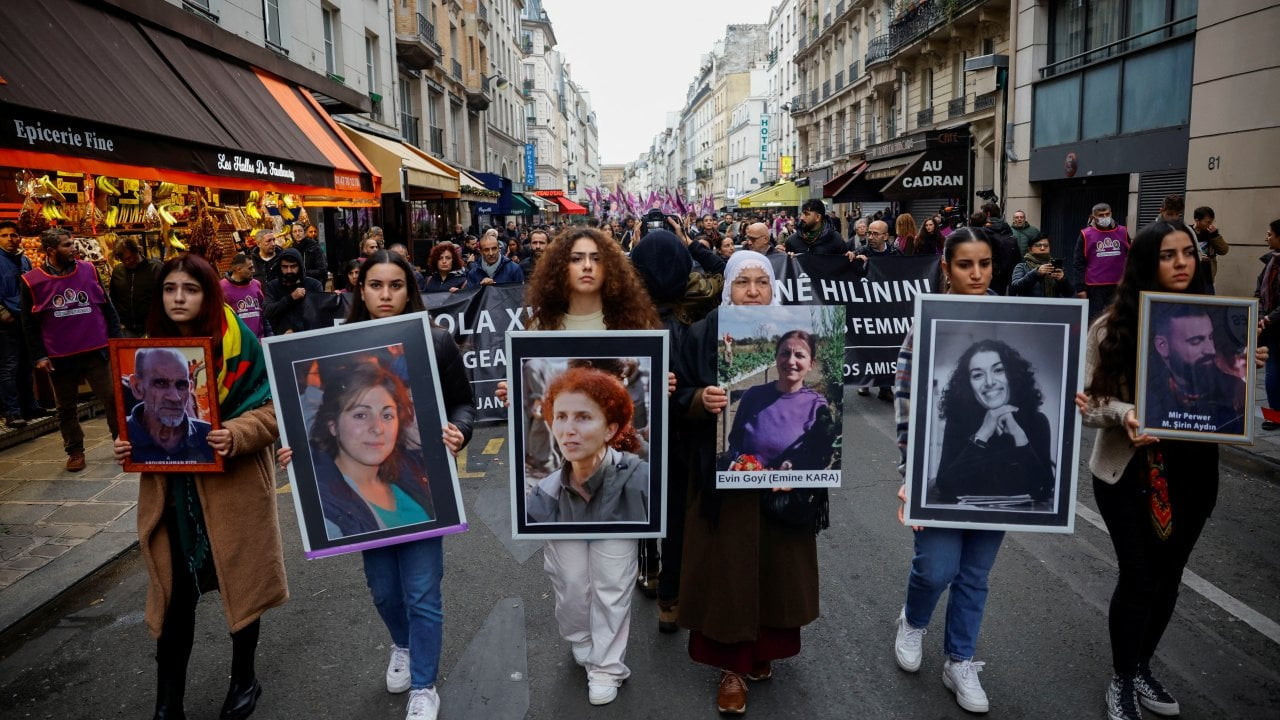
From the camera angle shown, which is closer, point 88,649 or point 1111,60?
point 88,649

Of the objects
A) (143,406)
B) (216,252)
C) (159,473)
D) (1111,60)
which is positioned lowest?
(159,473)

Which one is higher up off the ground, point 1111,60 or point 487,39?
point 487,39

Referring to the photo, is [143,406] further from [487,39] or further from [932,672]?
[487,39]

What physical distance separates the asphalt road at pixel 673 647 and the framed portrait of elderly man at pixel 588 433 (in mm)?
838

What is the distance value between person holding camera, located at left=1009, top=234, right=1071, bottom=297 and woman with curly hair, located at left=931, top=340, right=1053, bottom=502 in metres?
5.83

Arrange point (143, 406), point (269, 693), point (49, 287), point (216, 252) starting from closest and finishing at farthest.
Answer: point (143, 406)
point (269, 693)
point (49, 287)
point (216, 252)

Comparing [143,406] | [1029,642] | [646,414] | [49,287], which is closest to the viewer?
[143,406]

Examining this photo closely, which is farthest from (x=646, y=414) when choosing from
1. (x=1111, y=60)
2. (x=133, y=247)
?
(x=1111, y=60)

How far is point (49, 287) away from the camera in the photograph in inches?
296

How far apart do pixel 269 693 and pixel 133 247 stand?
6.57 metres

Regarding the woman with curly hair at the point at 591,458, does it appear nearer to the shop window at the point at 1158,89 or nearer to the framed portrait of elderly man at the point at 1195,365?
the framed portrait of elderly man at the point at 1195,365

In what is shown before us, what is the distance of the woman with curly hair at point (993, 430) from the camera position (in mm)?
3309

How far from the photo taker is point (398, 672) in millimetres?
3705

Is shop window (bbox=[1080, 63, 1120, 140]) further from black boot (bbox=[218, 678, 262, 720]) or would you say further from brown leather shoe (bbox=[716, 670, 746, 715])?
black boot (bbox=[218, 678, 262, 720])
